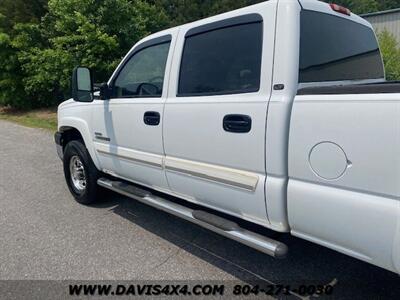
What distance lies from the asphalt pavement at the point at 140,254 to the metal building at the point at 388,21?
60.6 feet

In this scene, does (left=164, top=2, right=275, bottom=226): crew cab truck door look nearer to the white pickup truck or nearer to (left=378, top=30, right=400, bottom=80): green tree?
the white pickup truck

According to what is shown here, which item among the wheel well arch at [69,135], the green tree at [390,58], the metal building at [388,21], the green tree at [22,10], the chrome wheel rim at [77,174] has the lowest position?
the chrome wheel rim at [77,174]

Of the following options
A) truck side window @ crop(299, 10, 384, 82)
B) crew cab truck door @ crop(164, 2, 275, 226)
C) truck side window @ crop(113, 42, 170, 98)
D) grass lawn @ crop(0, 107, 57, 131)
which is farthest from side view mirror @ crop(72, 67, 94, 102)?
grass lawn @ crop(0, 107, 57, 131)

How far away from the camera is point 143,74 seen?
12.0 feet

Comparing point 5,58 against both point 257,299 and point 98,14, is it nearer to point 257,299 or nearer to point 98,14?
point 98,14

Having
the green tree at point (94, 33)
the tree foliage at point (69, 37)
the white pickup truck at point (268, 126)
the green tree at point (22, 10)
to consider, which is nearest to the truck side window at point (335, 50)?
the white pickup truck at point (268, 126)

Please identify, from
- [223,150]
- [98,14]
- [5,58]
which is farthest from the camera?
[5,58]

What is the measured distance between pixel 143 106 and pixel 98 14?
10.7 m

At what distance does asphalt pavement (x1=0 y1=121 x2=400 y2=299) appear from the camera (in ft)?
9.77

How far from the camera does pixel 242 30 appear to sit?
268 centimetres

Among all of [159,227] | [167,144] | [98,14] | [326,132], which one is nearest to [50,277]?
[159,227]

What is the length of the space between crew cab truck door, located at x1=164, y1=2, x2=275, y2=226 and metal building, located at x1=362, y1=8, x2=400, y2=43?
60.8 feet

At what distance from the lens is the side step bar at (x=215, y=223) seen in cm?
245

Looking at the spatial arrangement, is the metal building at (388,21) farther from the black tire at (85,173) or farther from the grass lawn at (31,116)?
the black tire at (85,173)
